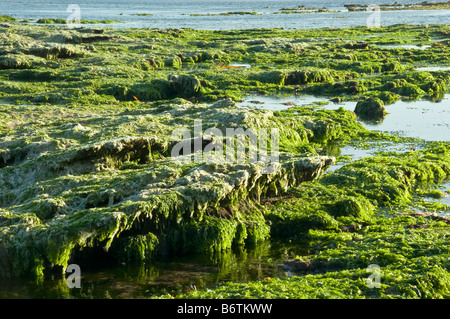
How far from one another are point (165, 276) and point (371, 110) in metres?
18.3

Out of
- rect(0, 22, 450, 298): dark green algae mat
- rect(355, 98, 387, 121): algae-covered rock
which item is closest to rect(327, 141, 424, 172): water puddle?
rect(0, 22, 450, 298): dark green algae mat

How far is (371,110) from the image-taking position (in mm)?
25938

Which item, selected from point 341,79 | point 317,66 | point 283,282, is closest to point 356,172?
point 283,282

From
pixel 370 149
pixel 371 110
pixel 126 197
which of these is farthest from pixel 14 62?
pixel 126 197

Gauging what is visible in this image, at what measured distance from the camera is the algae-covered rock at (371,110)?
25.8m

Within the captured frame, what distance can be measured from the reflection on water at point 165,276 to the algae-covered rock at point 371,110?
604 inches

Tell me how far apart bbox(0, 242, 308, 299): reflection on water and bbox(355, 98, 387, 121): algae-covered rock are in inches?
604

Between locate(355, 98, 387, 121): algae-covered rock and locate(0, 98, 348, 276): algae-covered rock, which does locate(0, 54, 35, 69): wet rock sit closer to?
locate(0, 98, 348, 276): algae-covered rock

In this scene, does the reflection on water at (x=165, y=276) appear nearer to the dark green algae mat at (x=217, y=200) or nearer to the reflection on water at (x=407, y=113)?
the dark green algae mat at (x=217, y=200)

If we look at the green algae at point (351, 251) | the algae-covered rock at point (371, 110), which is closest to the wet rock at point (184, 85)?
the algae-covered rock at point (371, 110)

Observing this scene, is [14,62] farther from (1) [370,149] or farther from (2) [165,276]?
(2) [165,276]

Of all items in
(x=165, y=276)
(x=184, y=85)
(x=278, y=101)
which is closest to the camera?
(x=165, y=276)
